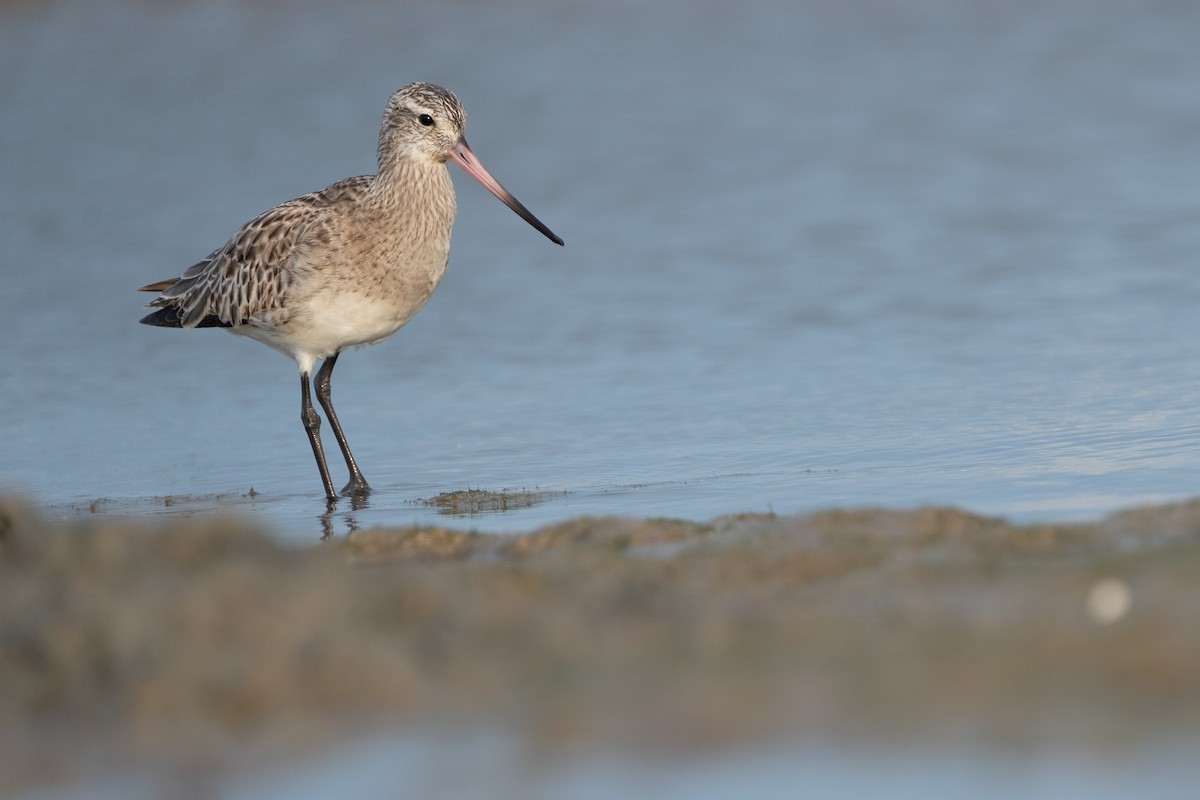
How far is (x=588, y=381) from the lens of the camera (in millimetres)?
8766

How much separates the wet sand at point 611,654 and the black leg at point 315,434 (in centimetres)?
292

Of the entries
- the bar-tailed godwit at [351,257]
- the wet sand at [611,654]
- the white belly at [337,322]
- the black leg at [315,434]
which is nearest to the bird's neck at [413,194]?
the bar-tailed godwit at [351,257]

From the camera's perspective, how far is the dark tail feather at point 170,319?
→ 26.6 feet

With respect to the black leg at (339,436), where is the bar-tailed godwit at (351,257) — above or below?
above

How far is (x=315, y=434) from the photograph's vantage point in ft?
25.1

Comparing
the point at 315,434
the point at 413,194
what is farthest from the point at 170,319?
the point at 413,194

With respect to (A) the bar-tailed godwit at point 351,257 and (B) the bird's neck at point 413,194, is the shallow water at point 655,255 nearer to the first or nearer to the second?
(A) the bar-tailed godwit at point 351,257

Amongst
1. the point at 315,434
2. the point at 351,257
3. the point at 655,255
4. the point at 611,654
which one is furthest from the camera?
the point at 655,255

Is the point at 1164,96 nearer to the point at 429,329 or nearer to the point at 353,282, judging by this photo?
the point at 429,329

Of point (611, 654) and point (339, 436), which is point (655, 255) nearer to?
point (339, 436)

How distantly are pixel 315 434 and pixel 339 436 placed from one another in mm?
122

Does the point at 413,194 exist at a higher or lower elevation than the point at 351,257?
higher

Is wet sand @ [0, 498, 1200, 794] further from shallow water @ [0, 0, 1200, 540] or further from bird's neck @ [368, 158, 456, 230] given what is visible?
bird's neck @ [368, 158, 456, 230]

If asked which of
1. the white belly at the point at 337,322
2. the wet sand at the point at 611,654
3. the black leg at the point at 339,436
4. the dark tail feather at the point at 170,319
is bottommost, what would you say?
the wet sand at the point at 611,654
